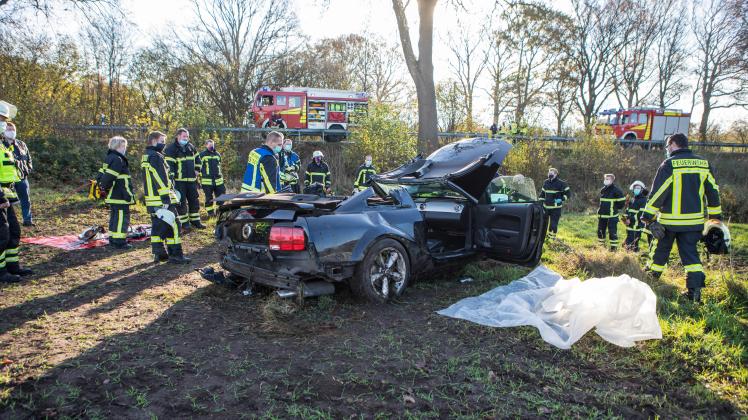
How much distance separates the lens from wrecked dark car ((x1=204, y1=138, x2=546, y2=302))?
400 cm

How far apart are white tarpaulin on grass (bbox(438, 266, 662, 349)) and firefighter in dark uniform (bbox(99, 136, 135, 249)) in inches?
203

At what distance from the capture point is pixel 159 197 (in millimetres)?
6039

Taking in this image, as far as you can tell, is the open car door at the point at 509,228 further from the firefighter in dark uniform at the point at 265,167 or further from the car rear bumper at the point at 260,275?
the firefighter in dark uniform at the point at 265,167

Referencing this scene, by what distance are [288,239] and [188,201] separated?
5751 millimetres

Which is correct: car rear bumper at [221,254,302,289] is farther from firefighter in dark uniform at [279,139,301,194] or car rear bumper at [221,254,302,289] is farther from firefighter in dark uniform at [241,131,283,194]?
firefighter in dark uniform at [279,139,301,194]

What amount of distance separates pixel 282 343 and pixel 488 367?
63.7 inches

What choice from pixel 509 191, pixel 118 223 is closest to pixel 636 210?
pixel 509 191

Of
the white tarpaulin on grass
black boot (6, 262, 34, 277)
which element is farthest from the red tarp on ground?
the white tarpaulin on grass

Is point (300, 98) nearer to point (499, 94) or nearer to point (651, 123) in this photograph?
point (499, 94)

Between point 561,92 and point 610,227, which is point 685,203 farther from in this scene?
point 561,92

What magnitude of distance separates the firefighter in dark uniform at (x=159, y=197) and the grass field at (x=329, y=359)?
42.9 inches

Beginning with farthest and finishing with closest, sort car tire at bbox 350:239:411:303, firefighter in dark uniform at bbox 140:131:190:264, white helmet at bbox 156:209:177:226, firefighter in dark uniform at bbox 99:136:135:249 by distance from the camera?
firefighter in dark uniform at bbox 99:136:135:249 < firefighter in dark uniform at bbox 140:131:190:264 < white helmet at bbox 156:209:177:226 < car tire at bbox 350:239:411:303

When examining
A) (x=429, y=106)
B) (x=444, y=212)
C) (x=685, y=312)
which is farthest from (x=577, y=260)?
(x=429, y=106)

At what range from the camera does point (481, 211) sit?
17.7 feet
